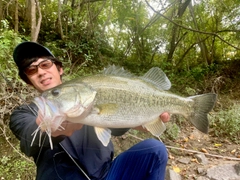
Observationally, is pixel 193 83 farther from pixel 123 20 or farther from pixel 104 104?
pixel 104 104

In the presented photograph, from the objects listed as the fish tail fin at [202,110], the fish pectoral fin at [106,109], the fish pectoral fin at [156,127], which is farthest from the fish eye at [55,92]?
the fish tail fin at [202,110]

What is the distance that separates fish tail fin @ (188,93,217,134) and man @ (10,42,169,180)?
0.23m

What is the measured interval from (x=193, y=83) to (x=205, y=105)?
6.25 metres

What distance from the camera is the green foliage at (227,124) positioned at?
5395 millimetres

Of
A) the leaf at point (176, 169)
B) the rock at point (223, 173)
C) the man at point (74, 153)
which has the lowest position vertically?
the leaf at point (176, 169)

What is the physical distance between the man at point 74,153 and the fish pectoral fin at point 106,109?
488 mm

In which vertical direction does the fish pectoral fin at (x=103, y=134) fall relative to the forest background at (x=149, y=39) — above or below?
below

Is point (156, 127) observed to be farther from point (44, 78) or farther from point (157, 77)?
point (44, 78)

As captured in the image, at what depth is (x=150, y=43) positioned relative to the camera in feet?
28.6

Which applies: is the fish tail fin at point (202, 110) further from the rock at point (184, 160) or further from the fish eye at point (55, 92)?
the rock at point (184, 160)

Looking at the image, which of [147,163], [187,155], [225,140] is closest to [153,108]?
[147,163]

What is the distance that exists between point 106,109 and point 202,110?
85cm

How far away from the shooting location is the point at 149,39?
8656 millimetres

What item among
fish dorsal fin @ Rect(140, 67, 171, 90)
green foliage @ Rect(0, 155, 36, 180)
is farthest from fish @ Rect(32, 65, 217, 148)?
green foliage @ Rect(0, 155, 36, 180)
